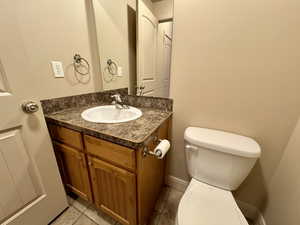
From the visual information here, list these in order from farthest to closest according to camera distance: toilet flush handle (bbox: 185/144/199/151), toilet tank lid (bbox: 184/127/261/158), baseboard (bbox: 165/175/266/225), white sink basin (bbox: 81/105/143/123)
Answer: white sink basin (bbox: 81/105/143/123) < baseboard (bbox: 165/175/266/225) < toilet flush handle (bbox: 185/144/199/151) < toilet tank lid (bbox: 184/127/261/158)

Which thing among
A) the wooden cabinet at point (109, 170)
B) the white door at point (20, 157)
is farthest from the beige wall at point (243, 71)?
the white door at point (20, 157)

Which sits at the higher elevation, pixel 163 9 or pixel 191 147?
pixel 163 9

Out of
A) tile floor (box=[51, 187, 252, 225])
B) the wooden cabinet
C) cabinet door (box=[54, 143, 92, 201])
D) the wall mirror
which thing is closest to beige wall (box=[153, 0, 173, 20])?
the wall mirror

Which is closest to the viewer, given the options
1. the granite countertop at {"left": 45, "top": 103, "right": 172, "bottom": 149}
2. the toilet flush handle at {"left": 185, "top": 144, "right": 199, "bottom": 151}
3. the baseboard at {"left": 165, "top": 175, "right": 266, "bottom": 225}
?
the granite countertop at {"left": 45, "top": 103, "right": 172, "bottom": 149}

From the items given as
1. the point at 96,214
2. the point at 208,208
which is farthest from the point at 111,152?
Answer: the point at 96,214

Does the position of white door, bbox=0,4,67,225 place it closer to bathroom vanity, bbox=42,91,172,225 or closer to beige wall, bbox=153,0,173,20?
bathroom vanity, bbox=42,91,172,225

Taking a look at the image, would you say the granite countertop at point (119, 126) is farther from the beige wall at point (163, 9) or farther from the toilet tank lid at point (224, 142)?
the beige wall at point (163, 9)

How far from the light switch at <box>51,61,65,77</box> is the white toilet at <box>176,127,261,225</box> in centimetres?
113

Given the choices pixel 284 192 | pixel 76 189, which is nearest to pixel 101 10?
pixel 76 189

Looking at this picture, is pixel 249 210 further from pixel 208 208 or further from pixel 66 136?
pixel 66 136

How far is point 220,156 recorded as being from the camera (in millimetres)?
898

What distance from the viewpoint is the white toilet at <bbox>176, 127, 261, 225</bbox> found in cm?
75

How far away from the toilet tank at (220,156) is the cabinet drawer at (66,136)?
0.77 metres

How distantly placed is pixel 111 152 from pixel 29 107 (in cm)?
58
